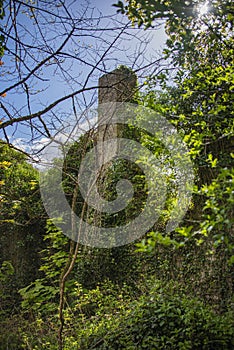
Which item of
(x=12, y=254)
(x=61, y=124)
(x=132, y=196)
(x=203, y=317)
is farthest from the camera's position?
(x=12, y=254)

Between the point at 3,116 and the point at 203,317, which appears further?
the point at 3,116

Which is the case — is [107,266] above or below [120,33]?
below

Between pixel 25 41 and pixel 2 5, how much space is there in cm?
38

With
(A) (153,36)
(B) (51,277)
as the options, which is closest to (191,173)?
(A) (153,36)

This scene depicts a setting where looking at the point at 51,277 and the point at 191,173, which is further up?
the point at 191,173

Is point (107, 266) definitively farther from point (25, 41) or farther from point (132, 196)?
point (25, 41)

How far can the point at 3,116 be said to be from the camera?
372cm

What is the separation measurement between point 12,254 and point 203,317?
4564 millimetres

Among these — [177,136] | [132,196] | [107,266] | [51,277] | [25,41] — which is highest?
[25,41]

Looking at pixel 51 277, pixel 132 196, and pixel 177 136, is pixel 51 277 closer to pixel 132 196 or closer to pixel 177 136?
pixel 132 196

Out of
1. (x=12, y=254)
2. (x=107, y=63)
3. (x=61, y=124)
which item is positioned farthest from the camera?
(x=12, y=254)

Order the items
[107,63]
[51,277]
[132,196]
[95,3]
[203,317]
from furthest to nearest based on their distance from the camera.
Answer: [51,277], [132,196], [107,63], [95,3], [203,317]

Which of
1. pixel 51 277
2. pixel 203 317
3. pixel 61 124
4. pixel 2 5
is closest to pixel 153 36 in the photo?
pixel 61 124

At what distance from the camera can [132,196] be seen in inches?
188
